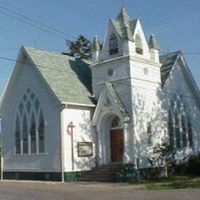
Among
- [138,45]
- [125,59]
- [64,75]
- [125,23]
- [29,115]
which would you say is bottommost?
[29,115]

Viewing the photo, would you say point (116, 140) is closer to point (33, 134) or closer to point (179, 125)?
point (33, 134)

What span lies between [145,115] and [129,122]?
1689mm

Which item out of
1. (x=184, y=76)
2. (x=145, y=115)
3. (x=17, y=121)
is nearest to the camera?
(x=145, y=115)

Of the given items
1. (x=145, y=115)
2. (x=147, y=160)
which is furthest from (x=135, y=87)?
(x=147, y=160)

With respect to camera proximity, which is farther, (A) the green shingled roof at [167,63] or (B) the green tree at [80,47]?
(B) the green tree at [80,47]

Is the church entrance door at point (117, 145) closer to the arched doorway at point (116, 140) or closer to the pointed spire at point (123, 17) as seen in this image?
the arched doorway at point (116, 140)

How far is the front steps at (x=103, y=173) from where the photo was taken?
27519mm

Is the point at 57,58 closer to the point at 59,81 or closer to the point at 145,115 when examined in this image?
the point at 59,81

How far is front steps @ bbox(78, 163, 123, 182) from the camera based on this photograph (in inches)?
1083

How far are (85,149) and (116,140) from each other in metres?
2.20

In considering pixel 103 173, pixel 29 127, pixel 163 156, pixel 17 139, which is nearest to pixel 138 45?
pixel 163 156

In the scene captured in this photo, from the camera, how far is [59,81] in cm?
3055

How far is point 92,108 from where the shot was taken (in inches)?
1217

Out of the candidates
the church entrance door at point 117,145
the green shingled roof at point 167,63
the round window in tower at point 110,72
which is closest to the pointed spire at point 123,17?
the round window in tower at point 110,72
